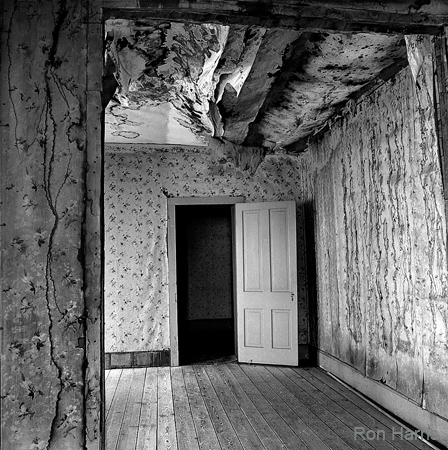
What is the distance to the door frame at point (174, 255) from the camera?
660cm

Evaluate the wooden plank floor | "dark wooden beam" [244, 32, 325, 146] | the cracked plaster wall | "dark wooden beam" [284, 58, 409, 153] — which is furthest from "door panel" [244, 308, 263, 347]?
the cracked plaster wall

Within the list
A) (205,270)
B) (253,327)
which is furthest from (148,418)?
(205,270)

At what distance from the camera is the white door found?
6.38 meters

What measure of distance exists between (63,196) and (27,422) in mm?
907

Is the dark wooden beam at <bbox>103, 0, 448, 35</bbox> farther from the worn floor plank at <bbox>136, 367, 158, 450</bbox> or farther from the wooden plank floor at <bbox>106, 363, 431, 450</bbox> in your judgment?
the worn floor plank at <bbox>136, 367, 158, 450</bbox>

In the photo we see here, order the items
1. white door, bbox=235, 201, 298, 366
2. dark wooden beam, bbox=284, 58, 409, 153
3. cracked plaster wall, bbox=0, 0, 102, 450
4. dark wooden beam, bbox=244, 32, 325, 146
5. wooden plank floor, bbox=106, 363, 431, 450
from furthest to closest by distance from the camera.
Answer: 1. white door, bbox=235, 201, 298, 366
2. dark wooden beam, bbox=284, 58, 409, 153
3. wooden plank floor, bbox=106, 363, 431, 450
4. dark wooden beam, bbox=244, 32, 325, 146
5. cracked plaster wall, bbox=0, 0, 102, 450

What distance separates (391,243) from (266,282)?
2490 millimetres

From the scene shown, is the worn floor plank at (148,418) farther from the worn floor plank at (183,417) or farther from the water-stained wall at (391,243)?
the water-stained wall at (391,243)

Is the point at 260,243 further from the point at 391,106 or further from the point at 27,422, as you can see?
the point at 27,422

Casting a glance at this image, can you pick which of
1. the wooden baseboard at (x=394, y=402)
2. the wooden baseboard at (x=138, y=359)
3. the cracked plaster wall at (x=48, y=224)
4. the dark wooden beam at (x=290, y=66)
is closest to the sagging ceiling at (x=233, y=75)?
the dark wooden beam at (x=290, y=66)

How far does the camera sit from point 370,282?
4.69m

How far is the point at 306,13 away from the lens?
2213mm

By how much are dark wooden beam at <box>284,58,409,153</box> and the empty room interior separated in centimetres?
3

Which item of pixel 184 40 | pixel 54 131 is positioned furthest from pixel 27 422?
pixel 184 40
